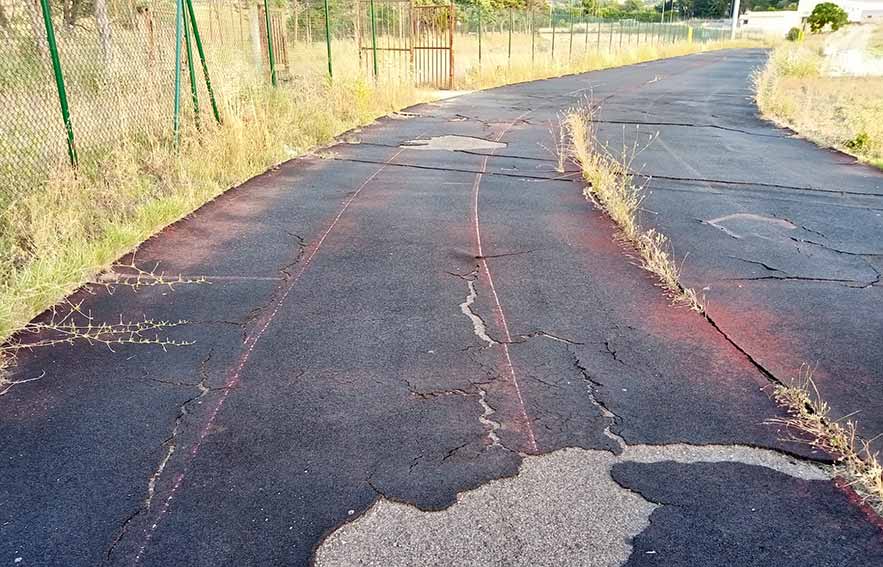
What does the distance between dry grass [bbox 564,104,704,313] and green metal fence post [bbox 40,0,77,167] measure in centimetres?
623

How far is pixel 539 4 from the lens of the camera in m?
56.6

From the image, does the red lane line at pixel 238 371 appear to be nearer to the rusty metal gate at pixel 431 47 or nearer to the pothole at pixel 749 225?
the pothole at pixel 749 225

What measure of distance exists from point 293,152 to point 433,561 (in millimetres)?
9356

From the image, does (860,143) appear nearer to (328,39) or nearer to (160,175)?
(328,39)

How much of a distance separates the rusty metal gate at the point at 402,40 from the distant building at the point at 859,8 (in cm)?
7264

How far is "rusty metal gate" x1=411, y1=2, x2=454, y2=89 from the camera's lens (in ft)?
67.9

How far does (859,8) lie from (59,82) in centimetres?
9925

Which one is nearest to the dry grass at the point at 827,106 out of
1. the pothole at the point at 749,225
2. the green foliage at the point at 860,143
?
the green foliage at the point at 860,143

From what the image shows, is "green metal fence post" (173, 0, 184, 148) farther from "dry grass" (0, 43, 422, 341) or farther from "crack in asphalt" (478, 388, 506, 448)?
"crack in asphalt" (478, 388, 506, 448)

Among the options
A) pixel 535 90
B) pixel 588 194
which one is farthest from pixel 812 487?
pixel 535 90

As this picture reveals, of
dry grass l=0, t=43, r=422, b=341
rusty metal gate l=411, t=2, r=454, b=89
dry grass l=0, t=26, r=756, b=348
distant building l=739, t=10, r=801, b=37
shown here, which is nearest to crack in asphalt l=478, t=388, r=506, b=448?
dry grass l=0, t=26, r=756, b=348

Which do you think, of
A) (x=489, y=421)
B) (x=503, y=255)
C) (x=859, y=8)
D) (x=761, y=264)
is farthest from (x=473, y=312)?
(x=859, y=8)

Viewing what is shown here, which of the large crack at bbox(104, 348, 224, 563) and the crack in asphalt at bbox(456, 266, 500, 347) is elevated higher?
the crack in asphalt at bbox(456, 266, 500, 347)

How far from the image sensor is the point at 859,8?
82.2 metres
